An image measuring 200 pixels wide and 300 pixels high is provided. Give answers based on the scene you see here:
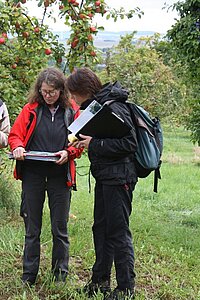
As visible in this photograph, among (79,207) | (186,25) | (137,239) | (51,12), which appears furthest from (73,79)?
(79,207)

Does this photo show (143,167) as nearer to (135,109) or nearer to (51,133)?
(135,109)

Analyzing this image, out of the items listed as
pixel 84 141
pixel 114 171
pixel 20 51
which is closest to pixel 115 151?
pixel 114 171

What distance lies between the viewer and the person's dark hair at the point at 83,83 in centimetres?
389

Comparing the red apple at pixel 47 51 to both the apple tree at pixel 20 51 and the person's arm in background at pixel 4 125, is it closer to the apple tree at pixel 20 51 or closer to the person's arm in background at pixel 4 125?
the apple tree at pixel 20 51

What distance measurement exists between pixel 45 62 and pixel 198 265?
2938 mm

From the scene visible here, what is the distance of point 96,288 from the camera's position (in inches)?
167

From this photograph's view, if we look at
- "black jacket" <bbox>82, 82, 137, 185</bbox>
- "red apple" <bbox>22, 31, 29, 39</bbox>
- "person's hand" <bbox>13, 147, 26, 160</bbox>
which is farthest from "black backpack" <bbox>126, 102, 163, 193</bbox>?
"red apple" <bbox>22, 31, 29, 39</bbox>

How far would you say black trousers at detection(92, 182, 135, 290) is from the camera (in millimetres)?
3926

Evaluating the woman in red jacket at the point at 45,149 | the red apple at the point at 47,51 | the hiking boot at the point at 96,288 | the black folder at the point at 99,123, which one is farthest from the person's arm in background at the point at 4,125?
the red apple at the point at 47,51

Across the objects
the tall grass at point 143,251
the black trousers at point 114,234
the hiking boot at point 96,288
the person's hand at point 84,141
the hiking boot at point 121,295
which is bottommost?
the tall grass at point 143,251

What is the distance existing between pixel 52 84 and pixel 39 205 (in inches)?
37.9

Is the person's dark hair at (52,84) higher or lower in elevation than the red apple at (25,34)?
lower

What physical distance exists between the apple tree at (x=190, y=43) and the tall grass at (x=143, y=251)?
59.8 inches

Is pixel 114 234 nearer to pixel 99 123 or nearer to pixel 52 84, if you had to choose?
pixel 99 123
